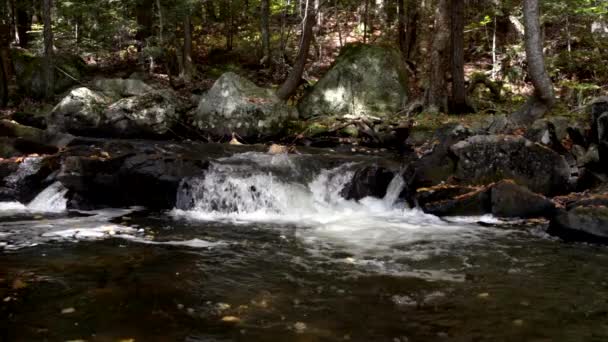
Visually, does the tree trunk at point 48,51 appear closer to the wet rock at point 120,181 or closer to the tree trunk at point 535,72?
the wet rock at point 120,181

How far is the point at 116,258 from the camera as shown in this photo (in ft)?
20.9

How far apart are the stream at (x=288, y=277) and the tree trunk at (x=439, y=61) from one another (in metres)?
7.22

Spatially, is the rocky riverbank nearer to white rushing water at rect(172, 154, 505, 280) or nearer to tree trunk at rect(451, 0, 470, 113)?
white rushing water at rect(172, 154, 505, 280)

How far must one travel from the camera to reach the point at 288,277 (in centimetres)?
582

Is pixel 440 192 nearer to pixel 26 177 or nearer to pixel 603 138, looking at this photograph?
pixel 603 138

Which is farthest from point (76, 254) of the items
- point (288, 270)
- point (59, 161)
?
point (59, 161)

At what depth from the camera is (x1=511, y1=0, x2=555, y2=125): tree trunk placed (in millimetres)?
11578

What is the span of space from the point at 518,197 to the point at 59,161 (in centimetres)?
958

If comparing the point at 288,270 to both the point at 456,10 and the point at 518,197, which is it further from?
the point at 456,10

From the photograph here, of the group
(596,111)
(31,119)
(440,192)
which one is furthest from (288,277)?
(31,119)

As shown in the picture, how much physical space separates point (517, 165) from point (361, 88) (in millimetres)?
8458

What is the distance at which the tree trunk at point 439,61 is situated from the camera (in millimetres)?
15727

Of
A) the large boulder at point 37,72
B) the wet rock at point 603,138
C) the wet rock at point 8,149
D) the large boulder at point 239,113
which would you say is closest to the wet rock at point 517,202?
the wet rock at point 603,138

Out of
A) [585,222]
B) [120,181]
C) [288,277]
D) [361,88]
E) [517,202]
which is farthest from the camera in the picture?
[361,88]
